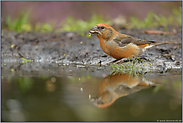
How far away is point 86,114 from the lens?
6.34 ft

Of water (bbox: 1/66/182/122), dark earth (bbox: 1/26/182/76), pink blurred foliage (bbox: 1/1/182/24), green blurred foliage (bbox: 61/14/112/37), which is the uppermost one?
pink blurred foliage (bbox: 1/1/182/24)

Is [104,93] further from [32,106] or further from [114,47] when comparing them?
[114,47]

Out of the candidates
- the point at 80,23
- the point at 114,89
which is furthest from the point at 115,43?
the point at 80,23

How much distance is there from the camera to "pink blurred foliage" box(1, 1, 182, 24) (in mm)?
8758

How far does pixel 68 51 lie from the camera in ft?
20.2

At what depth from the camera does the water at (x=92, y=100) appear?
1.90 metres

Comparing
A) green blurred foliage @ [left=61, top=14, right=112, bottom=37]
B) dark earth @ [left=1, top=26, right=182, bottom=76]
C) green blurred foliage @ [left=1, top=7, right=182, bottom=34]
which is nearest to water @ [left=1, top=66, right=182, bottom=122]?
dark earth @ [left=1, top=26, right=182, bottom=76]

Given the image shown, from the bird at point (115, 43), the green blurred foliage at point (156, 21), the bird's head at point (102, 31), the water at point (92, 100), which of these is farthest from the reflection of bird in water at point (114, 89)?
the green blurred foliage at point (156, 21)

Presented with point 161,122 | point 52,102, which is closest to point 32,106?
point 52,102

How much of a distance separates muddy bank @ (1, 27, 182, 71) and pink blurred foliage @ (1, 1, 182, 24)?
54.9 inches

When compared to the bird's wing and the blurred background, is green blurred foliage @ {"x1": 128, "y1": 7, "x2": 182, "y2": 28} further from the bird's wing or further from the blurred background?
the bird's wing

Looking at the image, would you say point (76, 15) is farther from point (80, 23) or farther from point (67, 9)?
point (80, 23)

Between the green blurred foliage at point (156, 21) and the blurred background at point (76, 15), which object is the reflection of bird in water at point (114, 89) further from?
the green blurred foliage at point (156, 21)

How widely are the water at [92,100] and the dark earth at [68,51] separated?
5.37 ft
